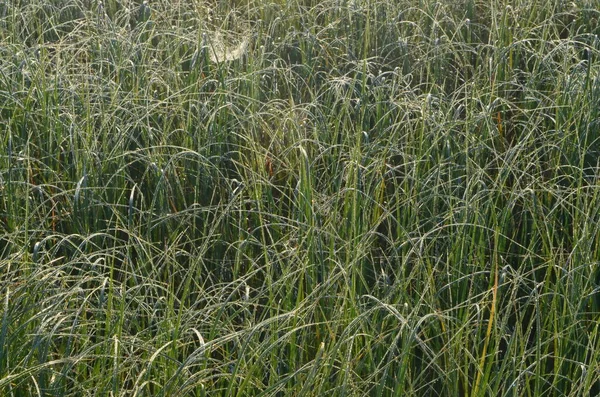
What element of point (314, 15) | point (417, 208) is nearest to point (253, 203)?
point (417, 208)

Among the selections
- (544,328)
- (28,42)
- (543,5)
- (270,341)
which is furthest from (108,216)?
(543,5)

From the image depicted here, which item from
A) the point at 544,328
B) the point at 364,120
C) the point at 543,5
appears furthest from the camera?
the point at 543,5

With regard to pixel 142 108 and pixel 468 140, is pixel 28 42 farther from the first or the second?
pixel 468 140

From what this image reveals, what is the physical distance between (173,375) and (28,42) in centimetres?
198

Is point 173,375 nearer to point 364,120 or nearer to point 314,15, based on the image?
point 364,120

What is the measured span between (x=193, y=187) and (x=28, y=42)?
119 centimetres

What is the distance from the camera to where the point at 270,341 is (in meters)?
1.67

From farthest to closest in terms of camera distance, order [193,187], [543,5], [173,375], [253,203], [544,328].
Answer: [543,5]
[193,187]
[253,203]
[544,328]
[173,375]

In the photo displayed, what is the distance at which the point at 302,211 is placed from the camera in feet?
6.35

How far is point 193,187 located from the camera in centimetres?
228

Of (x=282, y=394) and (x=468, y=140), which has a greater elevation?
(x=468, y=140)

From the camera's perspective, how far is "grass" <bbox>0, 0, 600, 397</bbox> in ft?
5.39

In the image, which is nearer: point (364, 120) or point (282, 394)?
point (282, 394)

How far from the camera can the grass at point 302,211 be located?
1.64m
